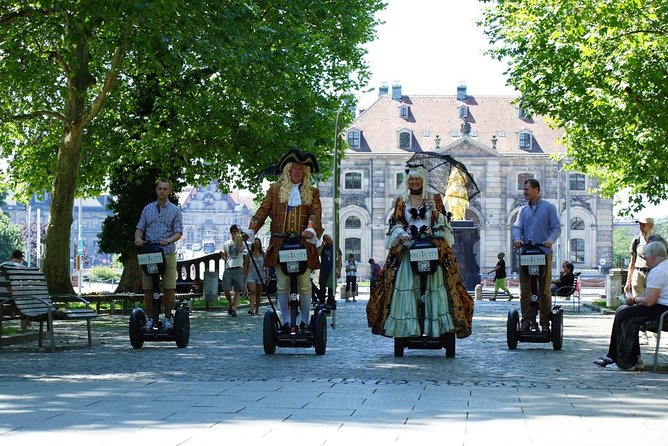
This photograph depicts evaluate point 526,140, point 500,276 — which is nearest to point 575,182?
point 526,140

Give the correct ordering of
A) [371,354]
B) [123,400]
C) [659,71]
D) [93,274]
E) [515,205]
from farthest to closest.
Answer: [93,274], [515,205], [659,71], [371,354], [123,400]

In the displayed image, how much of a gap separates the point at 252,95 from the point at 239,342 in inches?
338

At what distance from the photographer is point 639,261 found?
18.8 metres

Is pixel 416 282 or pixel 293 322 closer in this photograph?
pixel 416 282

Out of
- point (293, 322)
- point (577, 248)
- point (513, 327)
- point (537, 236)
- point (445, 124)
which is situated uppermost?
point (445, 124)

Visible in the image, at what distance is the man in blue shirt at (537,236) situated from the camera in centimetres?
1457

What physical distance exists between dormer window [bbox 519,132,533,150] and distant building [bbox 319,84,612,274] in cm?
8

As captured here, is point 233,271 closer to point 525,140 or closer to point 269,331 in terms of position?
point 269,331

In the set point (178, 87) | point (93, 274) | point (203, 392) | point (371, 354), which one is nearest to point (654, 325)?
point (371, 354)

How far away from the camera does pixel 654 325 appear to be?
12.0 meters

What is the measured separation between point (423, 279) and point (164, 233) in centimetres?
336

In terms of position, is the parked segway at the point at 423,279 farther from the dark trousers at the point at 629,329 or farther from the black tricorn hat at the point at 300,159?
the dark trousers at the point at 629,329

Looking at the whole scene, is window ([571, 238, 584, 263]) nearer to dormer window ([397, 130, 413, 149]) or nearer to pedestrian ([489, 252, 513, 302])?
dormer window ([397, 130, 413, 149])

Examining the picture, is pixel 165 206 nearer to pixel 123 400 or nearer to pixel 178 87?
pixel 123 400
